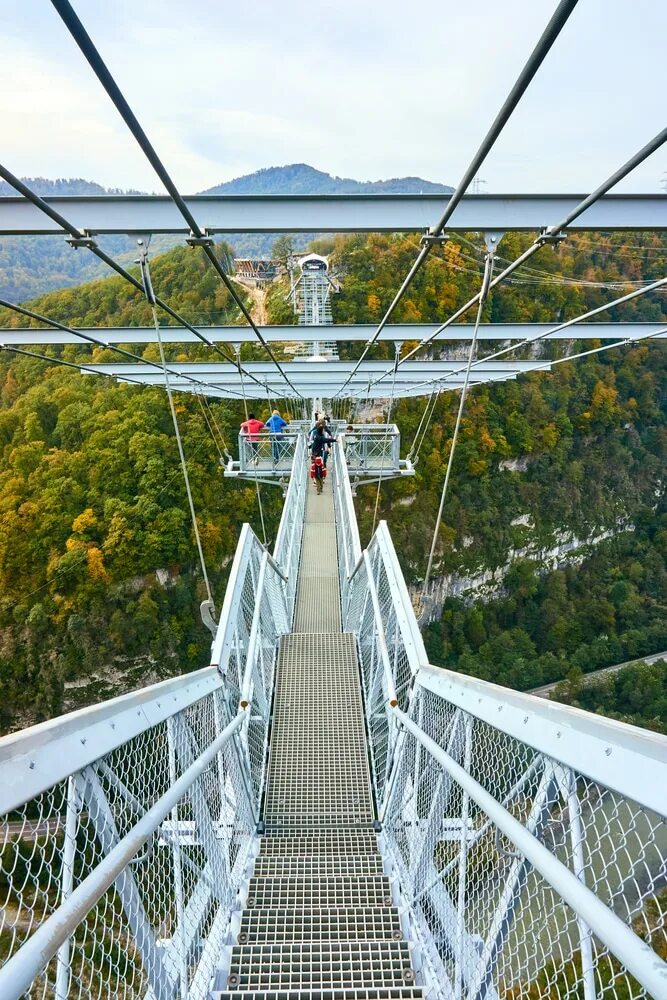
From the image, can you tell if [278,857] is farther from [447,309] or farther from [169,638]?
[447,309]

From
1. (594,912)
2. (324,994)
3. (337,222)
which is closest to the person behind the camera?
(594,912)

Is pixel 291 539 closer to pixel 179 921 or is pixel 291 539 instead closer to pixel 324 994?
pixel 324 994

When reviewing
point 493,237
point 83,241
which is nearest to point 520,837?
point 83,241

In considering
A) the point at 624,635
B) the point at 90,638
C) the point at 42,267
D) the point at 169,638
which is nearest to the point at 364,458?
the point at 169,638

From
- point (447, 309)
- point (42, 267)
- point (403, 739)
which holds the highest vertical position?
point (42, 267)

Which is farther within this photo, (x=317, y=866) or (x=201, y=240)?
(x=201, y=240)

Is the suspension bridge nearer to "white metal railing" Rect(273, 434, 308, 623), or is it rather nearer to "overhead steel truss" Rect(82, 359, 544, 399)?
"white metal railing" Rect(273, 434, 308, 623)

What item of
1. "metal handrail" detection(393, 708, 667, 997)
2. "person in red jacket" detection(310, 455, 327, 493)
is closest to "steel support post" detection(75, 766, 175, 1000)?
"metal handrail" detection(393, 708, 667, 997)

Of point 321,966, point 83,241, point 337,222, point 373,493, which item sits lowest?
point 373,493
